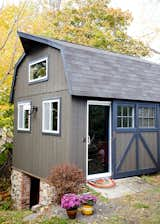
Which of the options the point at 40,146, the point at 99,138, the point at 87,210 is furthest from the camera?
the point at 99,138

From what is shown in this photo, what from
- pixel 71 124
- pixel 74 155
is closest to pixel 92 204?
pixel 74 155

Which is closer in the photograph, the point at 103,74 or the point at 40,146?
the point at 103,74

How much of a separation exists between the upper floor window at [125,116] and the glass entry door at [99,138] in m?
0.37

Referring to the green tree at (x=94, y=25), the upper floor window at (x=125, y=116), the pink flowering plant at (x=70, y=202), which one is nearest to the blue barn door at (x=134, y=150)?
the upper floor window at (x=125, y=116)

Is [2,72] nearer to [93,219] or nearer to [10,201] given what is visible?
[10,201]

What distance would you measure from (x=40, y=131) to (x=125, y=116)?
3.05 m

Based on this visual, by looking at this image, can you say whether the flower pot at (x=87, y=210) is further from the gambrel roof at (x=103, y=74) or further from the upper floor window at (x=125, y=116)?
the upper floor window at (x=125, y=116)

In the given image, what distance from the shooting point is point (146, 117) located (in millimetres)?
8836

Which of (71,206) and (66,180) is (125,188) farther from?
(71,206)

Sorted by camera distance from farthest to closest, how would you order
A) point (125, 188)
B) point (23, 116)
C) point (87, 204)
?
point (23, 116) → point (125, 188) → point (87, 204)

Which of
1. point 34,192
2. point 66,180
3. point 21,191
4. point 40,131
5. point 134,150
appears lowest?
point 34,192

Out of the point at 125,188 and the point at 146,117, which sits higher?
the point at 146,117

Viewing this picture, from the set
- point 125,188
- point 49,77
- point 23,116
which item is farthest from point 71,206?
point 23,116

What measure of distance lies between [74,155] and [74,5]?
43.3 ft
